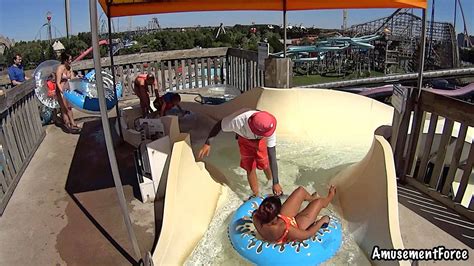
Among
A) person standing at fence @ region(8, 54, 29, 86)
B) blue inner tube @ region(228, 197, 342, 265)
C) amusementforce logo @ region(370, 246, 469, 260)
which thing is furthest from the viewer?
person standing at fence @ region(8, 54, 29, 86)

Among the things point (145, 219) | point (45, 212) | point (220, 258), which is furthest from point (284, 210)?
point (45, 212)

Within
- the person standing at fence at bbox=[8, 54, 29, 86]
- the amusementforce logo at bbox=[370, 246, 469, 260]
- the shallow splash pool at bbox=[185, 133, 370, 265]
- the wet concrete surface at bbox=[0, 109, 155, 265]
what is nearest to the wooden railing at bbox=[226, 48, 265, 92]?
the shallow splash pool at bbox=[185, 133, 370, 265]

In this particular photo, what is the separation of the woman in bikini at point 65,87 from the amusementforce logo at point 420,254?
5.59m

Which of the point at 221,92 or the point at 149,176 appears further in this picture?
the point at 221,92

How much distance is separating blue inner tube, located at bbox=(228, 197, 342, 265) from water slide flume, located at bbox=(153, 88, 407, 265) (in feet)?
1.01

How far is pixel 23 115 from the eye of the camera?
556 cm

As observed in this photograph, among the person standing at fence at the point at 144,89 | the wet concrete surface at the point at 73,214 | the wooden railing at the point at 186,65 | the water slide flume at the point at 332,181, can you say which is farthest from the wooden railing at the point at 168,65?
the water slide flume at the point at 332,181

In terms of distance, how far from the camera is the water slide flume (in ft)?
10.2

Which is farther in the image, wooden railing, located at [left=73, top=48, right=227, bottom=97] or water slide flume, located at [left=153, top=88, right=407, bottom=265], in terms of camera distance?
wooden railing, located at [left=73, top=48, right=227, bottom=97]

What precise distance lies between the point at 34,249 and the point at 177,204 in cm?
133

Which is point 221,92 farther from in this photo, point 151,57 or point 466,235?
point 466,235

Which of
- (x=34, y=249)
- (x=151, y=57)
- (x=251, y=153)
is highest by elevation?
(x=151, y=57)

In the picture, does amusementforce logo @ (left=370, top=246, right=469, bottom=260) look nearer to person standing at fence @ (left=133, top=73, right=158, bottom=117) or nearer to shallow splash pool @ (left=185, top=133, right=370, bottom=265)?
shallow splash pool @ (left=185, top=133, right=370, bottom=265)

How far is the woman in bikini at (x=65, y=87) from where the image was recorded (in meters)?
6.49
